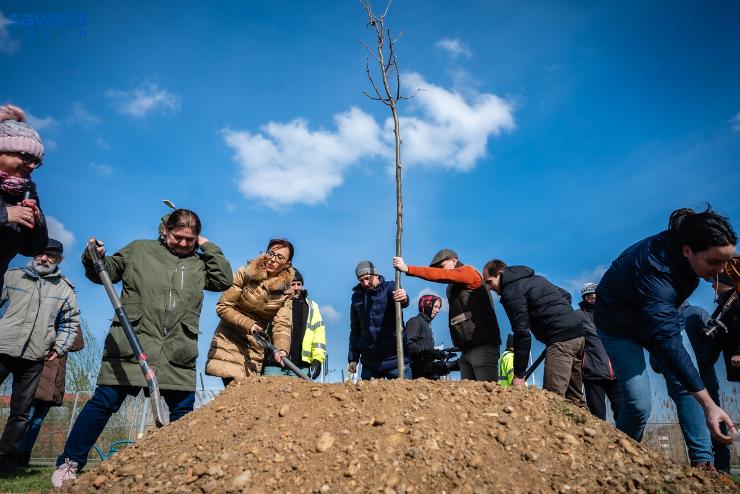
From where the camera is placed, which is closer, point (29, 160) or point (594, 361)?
point (29, 160)

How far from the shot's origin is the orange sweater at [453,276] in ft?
15.7

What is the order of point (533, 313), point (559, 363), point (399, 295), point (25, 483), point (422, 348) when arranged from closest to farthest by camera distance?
point (25, 483)
point (399, 295)
point (559, 363)
point (533, 313)
point (422, 348)

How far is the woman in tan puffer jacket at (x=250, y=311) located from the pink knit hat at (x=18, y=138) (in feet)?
6.23

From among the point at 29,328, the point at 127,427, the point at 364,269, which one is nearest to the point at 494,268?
the point at 364,269

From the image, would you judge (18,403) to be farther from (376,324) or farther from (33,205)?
(376,324)

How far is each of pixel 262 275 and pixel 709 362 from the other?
14.4 ft

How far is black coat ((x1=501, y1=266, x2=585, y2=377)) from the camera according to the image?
437 cm

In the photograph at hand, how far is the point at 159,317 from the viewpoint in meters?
3.68

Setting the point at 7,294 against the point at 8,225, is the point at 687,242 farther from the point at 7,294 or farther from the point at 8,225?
the point at 7,294

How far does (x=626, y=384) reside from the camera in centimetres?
337

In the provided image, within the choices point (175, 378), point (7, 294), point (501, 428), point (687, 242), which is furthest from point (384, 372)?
point (7, 294)

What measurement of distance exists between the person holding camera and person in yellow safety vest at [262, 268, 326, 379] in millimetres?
2875

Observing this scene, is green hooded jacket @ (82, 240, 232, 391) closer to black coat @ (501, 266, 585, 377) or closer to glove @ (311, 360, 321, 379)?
glove @ (311, 360, 321, 379)

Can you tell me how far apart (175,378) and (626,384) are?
3169 mm
